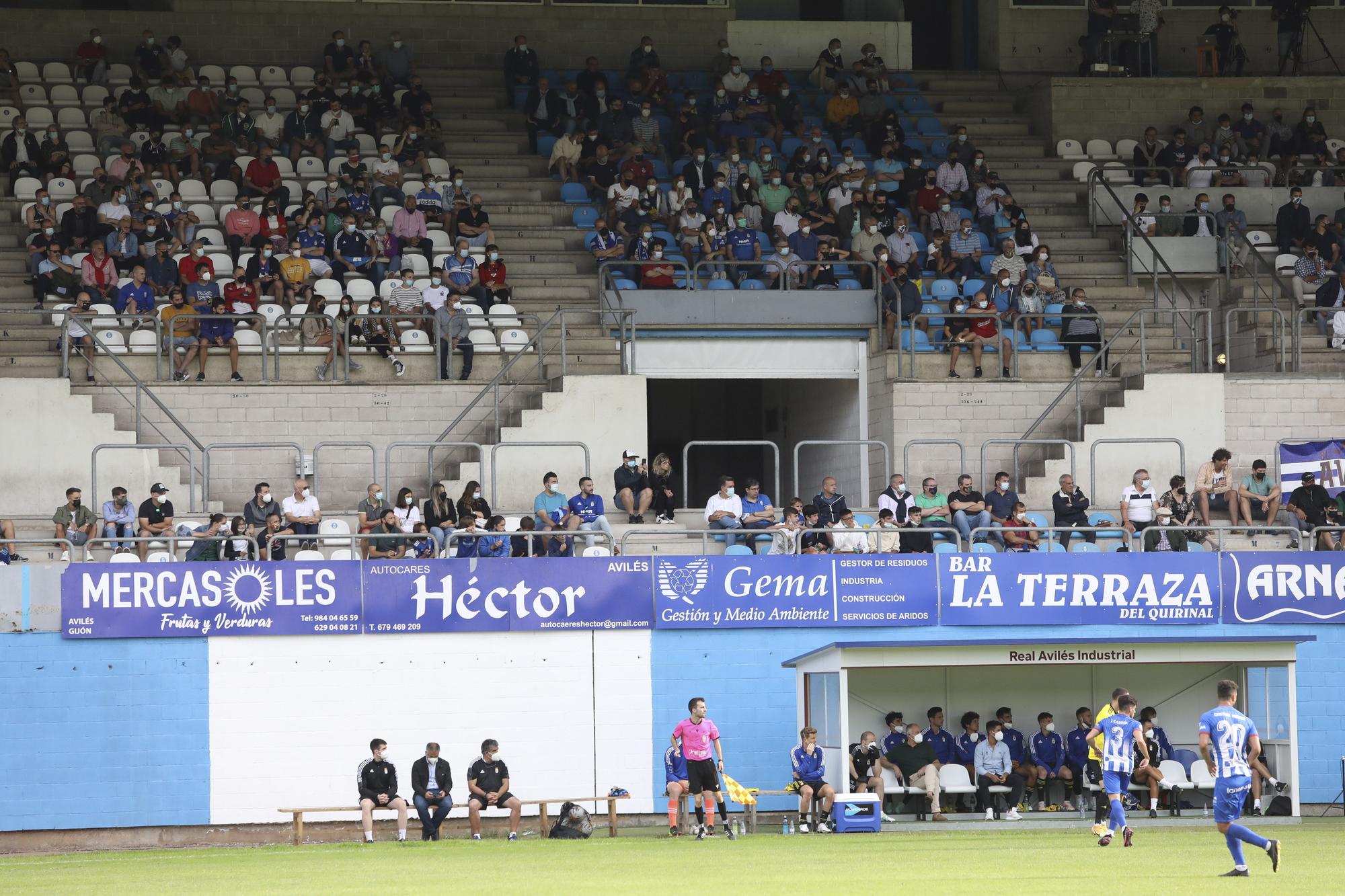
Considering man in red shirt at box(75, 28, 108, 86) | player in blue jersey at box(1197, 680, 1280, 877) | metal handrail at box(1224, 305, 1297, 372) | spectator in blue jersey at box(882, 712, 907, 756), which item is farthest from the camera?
man in red shirt at box(75, 28, 108, 86)

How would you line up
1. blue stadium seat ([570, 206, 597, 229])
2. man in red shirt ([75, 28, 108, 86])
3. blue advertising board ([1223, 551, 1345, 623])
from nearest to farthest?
1. blue advertising board ([1223, 551, 1345, 623])
2. blue stadium seat ([570, 206, 597, 229])
3. man in red shirt ([75, 28, 108, 86])

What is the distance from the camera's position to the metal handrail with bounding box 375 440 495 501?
25.3 metres

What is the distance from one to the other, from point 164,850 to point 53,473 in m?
6.20

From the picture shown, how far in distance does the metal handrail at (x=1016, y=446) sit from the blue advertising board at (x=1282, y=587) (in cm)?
383

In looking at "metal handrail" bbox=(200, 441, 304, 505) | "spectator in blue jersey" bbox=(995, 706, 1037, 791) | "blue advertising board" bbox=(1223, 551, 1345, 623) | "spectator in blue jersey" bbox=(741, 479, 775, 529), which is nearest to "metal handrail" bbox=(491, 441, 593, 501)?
"spectator in blue jersey" bbox=(741, 479, 775, 529)

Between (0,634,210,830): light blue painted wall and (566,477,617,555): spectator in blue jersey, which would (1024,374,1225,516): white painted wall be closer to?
(566,477,617,555): spectator in blue jersey

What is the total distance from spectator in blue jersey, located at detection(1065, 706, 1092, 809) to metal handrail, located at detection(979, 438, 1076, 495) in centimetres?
439

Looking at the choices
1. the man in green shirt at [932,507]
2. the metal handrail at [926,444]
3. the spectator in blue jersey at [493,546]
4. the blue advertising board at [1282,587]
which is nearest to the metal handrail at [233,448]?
the spectator in blue jersey at [493,546]

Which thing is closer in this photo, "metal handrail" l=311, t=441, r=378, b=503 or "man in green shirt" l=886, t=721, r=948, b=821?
"man in green shirt" l=886, t=721, r=948, b=821

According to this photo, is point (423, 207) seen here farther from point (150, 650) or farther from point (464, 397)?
point (150, 650)

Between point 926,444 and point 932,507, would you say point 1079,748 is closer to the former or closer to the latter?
point 932,507

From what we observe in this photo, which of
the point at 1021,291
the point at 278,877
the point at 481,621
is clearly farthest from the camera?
the point at 1021,291

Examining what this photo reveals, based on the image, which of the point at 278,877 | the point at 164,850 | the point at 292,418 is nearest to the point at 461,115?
the point at 292,418

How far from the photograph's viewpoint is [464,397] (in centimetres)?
2698
